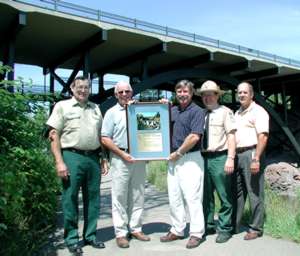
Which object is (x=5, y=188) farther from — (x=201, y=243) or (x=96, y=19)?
(x=96, y=19)

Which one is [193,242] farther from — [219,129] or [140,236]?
[219,129]

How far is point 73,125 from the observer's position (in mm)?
5047

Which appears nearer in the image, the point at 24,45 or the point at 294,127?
the point at 24,45

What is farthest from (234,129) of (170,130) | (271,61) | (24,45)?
(271,61)

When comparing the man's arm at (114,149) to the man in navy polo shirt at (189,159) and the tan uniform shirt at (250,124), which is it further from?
the tan uniform shirt at (250,124)

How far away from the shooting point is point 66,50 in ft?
60.4

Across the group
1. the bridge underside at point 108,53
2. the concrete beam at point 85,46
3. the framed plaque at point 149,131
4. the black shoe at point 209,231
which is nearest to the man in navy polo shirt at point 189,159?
the framed plaque at point 149,131

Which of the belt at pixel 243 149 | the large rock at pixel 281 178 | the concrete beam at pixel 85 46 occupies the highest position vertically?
the concrete beam at pixel 85 46

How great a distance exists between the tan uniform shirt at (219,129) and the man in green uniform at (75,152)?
1237 mm

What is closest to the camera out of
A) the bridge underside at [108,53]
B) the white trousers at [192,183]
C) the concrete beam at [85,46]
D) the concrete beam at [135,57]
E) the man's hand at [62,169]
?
the man's hand at [62,169]

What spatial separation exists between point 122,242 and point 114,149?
3.24 ft

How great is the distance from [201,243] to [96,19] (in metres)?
11.6

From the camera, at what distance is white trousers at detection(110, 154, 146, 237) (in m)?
Result: 5.27

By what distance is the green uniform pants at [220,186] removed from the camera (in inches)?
214
